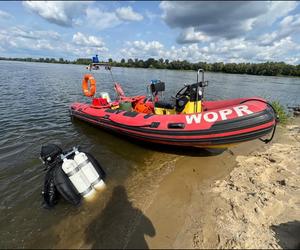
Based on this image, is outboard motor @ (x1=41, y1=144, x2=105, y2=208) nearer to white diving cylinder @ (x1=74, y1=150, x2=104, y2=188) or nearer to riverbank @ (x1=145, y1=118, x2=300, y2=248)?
white diving cylinder @ (x1=74, y1=150, x2=104, y2=188)

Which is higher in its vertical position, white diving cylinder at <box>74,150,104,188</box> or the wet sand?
white diving cylinder at <box>74,150,104,188</box>

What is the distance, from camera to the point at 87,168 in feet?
9.07

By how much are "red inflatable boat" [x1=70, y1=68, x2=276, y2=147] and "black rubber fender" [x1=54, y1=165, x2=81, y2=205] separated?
6.41 ft

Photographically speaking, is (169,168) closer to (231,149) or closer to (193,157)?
(193,157)

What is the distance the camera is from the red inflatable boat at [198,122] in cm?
337

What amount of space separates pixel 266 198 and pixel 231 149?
1902 mm

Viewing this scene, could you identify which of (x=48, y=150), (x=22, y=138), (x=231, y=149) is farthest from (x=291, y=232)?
(x=22, y=138)

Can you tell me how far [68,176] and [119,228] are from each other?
0.95m

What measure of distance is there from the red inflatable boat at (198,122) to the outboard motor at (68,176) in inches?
64.8

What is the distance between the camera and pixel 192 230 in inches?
87.7

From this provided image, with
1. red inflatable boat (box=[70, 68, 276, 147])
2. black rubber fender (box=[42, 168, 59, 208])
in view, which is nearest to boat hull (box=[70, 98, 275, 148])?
red inflatable boat (box=[70, 68, 276, 147])

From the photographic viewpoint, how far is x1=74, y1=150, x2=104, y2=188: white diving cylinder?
2693 millimetres

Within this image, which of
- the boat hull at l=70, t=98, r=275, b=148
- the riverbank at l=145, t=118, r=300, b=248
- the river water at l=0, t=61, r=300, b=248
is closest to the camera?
the riverbank at l=145, t=118, r=300, b=248

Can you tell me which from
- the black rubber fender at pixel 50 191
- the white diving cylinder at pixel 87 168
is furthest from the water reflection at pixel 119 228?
the black rubber fender at pixel 50 191
